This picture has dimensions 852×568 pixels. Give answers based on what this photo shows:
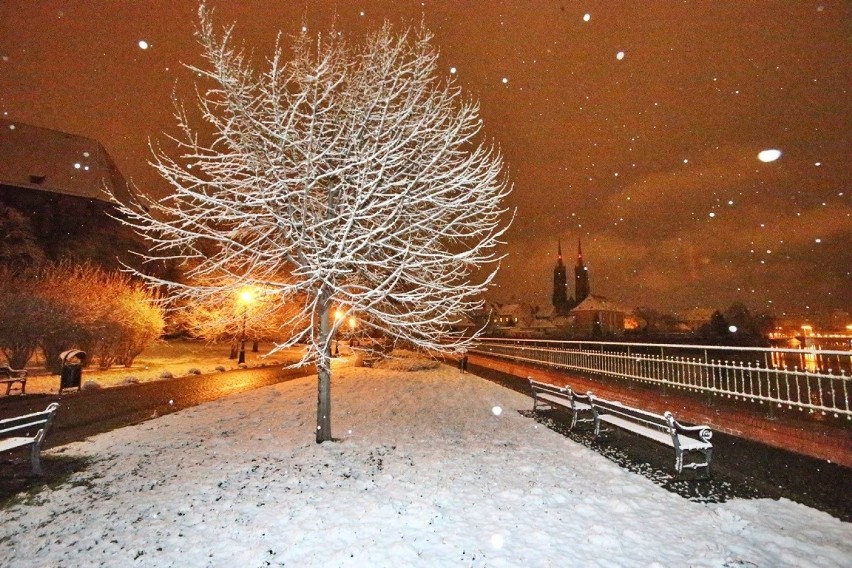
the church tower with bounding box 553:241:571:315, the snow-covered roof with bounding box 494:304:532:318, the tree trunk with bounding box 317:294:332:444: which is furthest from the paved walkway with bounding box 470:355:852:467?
the church tower with bounding box 553:241:571:315

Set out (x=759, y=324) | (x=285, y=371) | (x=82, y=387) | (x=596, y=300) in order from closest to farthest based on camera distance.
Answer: (x=82, y=387) < (x=285, y=371) < (x=759, y=324) < (x=596, y=300)

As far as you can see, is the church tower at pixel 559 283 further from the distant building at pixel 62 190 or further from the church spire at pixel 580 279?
the distant building at pixel 62 190

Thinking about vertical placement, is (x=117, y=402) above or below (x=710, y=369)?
below

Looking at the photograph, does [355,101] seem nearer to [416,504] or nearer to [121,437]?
[416,504]

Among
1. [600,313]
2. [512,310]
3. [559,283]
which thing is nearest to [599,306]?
[600,313]

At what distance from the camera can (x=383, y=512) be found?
4.86 metres

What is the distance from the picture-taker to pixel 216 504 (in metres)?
5.10

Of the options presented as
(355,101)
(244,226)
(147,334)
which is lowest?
(147,334)

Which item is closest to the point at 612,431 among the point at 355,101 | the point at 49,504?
the point at 355,101

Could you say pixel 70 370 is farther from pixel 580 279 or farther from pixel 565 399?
pixel 580 279

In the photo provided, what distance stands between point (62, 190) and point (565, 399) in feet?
181

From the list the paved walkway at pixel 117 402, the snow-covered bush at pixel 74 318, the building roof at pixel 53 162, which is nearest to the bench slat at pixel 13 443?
the paved walkway at pixel 117 402

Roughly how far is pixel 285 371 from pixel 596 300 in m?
81.0

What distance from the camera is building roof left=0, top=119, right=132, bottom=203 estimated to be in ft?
144
